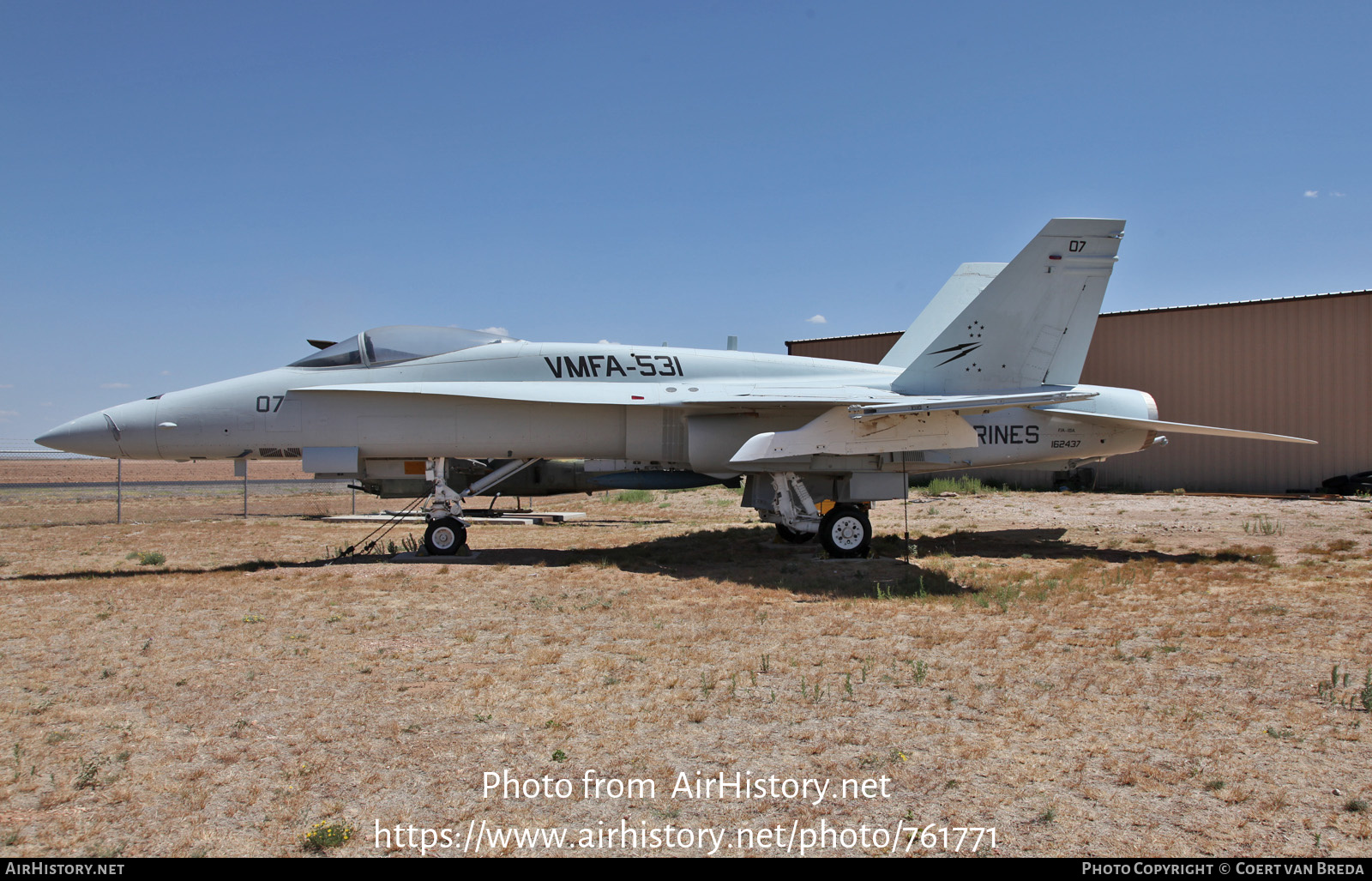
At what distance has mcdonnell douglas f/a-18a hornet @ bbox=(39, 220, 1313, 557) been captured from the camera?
33.1 feet

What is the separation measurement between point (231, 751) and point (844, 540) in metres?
8.27

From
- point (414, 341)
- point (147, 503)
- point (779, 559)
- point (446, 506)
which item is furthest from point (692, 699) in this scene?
point (147, 503)

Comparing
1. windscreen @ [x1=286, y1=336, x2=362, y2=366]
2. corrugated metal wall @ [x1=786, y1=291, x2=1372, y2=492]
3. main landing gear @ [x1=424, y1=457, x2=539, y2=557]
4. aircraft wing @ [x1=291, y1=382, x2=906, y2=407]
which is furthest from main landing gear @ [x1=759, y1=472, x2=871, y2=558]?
corrugated metal wall @ [x1=786, y1=291, x2=1372, y2=492]

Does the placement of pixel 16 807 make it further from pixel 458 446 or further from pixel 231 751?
pixel 458 446

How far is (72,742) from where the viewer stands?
13.1 feet

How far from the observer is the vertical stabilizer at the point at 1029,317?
412 inches

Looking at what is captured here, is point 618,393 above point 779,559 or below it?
above

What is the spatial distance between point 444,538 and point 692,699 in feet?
24.1

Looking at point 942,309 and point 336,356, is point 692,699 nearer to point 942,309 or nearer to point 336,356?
point 336,356

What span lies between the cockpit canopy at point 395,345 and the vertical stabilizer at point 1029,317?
630 cm

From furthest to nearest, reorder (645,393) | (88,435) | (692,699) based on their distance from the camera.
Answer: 1. (645,393)
2. (88,435)
3. (692,699)

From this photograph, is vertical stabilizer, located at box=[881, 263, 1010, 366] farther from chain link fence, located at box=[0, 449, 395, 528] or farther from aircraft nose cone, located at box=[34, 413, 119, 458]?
aircraft nose cone, located at box=[34, 413, 119, 458]

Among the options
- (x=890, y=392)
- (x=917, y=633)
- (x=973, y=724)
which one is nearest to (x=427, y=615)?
(x=917, y=633)

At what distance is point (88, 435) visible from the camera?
976 cm
